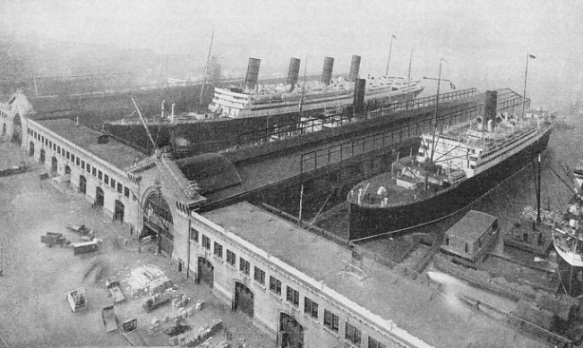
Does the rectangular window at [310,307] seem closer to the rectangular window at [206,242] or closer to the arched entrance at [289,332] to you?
the arched entrance at [289,332]

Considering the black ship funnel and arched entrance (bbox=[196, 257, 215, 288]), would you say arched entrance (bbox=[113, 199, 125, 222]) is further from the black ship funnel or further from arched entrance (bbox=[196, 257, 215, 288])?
the black ship funnel

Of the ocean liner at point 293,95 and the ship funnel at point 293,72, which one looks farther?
the ship funnel at point 293,72

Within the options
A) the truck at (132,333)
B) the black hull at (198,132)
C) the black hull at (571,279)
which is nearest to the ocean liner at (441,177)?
the black hull at (571,279)

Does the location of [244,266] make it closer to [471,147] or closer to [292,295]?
[292,295]

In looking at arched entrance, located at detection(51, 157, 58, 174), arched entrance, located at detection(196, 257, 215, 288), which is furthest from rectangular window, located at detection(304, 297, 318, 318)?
arched entrance, located at detection(51, 157, 58, 174)

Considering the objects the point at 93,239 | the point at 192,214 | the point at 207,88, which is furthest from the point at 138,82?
→ the point at 192,214
